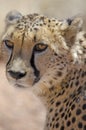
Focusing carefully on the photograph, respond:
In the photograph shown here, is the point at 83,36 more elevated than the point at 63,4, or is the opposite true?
the point at 63,4

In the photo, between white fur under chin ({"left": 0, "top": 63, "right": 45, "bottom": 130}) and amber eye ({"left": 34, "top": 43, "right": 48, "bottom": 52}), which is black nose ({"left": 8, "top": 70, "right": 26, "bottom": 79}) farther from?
white fur under chin ({"left": 0, "top": 63, "right": 45, "bottom": 130})

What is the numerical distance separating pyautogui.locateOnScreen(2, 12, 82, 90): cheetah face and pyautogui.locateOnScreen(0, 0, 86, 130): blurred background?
94 centimetres

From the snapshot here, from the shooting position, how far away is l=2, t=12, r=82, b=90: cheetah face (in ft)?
6.23

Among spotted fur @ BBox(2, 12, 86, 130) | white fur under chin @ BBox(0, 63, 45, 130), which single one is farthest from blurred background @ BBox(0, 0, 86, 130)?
spotted fur @ BBox(2, 12, 86, 130)

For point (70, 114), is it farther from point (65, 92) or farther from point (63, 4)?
point (63, 4)

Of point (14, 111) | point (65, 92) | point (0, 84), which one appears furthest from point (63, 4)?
point (65, 92)

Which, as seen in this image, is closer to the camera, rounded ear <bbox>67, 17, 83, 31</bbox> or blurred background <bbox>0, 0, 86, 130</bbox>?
rounded ear <bbox>67, 17, 83, 31</bbox>

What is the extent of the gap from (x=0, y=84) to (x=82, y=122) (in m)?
2.80

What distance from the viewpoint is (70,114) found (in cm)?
201

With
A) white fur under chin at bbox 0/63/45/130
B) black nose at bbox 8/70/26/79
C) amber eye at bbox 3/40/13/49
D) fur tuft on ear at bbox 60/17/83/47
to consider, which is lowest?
black nose at bbox 8/70/26/79

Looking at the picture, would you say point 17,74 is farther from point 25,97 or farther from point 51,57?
point 25,97

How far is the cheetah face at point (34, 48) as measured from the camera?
1.90m

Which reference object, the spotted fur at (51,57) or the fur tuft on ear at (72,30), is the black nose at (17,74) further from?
the fur tuft on ear at (72,30)

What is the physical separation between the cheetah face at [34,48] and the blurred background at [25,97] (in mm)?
938
